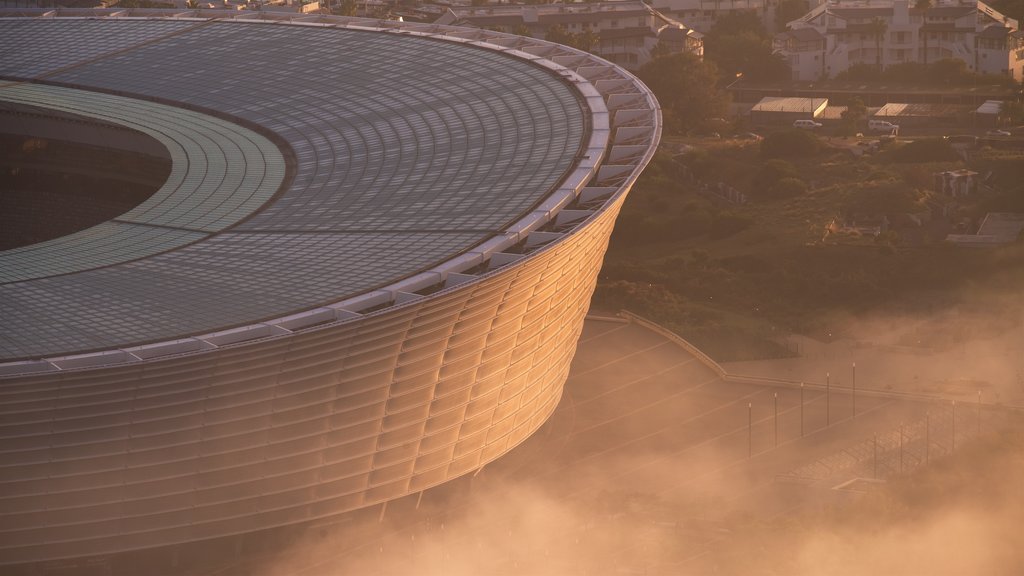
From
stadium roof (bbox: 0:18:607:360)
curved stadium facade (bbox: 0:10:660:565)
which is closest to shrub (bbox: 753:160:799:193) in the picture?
stadium roof (bbox: 0:18:607:360)

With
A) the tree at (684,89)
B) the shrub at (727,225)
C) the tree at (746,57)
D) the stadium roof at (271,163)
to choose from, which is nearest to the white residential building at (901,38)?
the tree at (746,57)

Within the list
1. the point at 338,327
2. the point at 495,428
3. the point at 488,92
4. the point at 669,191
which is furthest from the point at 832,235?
the point at 338,327

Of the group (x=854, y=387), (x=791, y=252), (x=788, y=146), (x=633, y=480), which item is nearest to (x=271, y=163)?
(x=633, y=480)

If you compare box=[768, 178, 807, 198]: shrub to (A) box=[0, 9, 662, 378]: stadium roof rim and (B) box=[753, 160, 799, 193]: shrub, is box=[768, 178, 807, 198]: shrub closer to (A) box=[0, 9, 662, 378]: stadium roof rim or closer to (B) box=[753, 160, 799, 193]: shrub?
(B) box=[753, 160, 799, 193]: shrub

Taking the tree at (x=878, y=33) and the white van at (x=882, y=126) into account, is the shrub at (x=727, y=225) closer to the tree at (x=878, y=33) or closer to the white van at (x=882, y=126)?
the white van at (x=882, y=126)

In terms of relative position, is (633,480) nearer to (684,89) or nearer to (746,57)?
(684,89)
